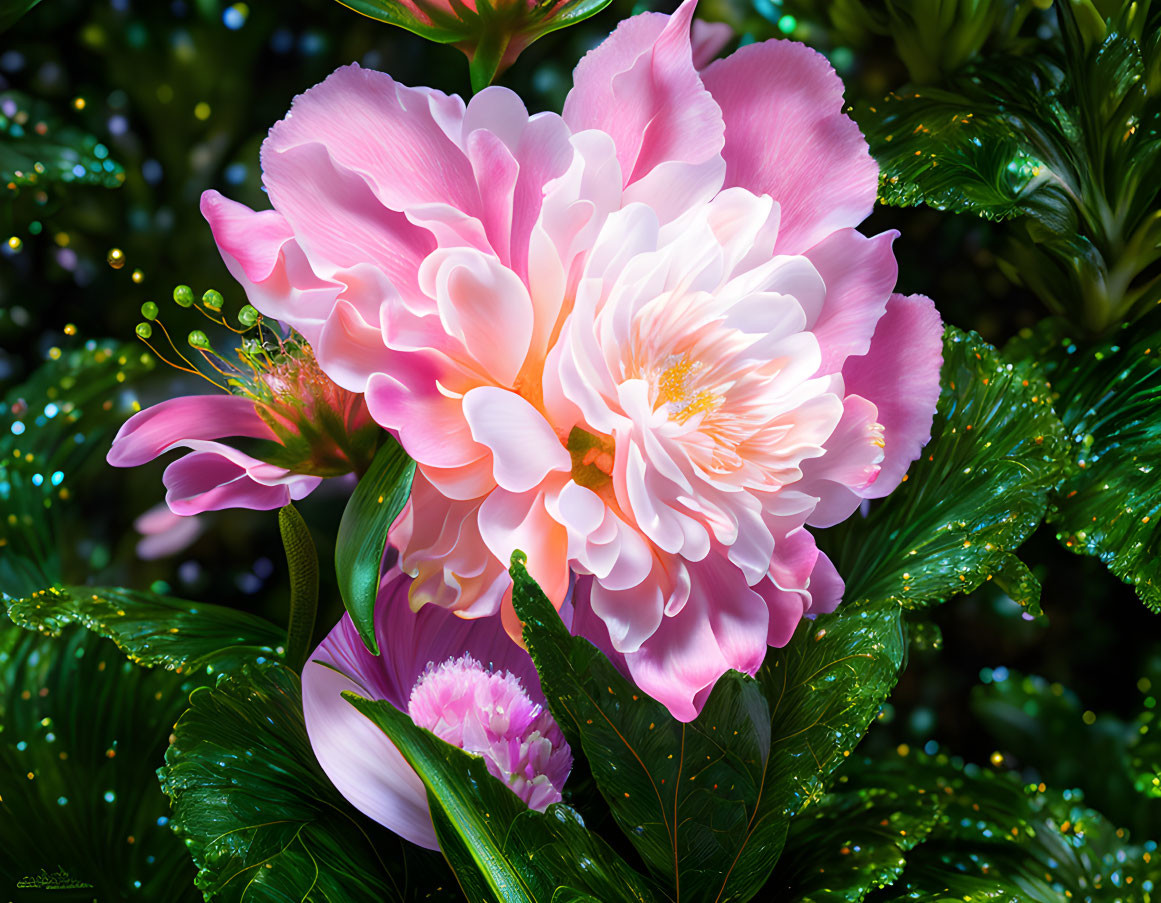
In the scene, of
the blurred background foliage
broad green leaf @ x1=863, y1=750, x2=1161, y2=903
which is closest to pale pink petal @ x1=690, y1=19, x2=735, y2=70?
the blurred background foliage

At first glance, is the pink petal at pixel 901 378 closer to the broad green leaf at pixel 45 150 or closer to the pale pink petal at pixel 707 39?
the pale pink petal at pixel 707 39

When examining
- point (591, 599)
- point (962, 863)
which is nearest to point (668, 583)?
point (591, 599)

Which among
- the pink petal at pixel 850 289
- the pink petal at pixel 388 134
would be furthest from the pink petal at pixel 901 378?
the pink petal at pixel 388 134

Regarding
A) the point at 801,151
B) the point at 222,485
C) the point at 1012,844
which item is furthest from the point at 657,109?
the point at 1012,844

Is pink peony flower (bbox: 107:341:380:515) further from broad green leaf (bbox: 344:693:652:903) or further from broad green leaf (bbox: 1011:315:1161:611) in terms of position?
broad green leaf (bbox: 1011:315:1161:611)

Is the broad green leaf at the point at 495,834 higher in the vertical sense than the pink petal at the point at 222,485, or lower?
lower

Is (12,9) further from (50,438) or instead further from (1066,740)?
(1066,740)
